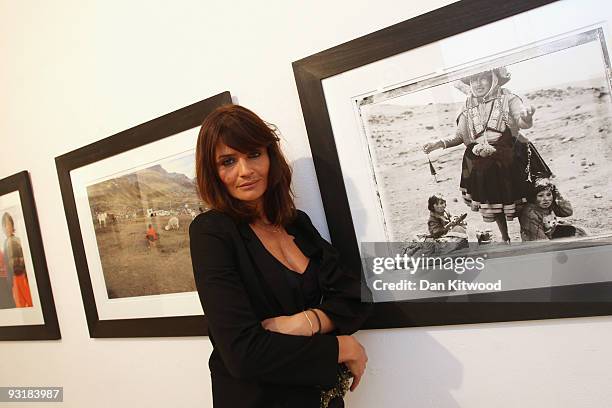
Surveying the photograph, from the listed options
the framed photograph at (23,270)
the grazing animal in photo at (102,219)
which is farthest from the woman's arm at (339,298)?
the framed photograph at (23,270)

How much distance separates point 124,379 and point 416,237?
1290 mm

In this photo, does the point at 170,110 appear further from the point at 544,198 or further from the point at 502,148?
the point at 544,198

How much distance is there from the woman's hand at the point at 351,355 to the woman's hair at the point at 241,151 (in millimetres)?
335

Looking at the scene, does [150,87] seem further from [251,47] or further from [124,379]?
[124,379]

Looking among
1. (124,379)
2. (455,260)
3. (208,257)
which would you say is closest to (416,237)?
(455,260)

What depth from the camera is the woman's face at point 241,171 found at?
3.69 feet

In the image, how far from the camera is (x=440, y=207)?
3.87 feet

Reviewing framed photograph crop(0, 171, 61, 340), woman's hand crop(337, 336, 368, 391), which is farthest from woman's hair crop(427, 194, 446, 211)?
framed photograph crop(0, 171, 61, 340)

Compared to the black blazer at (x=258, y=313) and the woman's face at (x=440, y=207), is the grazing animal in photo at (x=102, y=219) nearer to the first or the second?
the black blazer at (x=258, y=313)

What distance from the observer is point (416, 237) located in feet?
3.99

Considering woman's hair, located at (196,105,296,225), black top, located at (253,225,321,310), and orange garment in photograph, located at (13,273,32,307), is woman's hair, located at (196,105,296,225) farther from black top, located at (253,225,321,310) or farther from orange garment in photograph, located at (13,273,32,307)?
orange garment in photograph, located at (13,273,32,307)

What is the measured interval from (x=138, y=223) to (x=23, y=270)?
75cm

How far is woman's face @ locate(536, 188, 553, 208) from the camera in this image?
3.51 feet

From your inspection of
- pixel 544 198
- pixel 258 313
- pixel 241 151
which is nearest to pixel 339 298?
pixel 258 313
